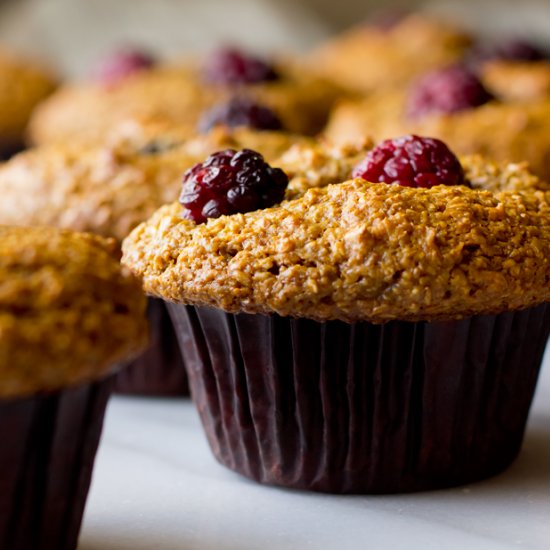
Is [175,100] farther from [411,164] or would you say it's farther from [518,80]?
[411,164]

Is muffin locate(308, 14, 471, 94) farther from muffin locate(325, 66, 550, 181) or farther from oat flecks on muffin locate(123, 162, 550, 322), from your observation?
oat flecks on muffin locate(123, 162, 550, 322)

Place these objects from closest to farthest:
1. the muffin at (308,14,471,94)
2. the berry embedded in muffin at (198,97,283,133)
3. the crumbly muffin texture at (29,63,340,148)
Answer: the berry embedded in muffin at (198,97,283,133) → the crumbly muffin texture at (29,63,340,148) → the muffin at (308,14,471,94)

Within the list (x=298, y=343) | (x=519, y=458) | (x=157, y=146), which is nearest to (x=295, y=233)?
(x=298, y=343)

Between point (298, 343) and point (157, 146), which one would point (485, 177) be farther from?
point (157, 146)

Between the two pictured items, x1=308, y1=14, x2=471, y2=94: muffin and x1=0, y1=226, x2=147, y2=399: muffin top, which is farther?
x1=308, y1=14, x2=471, y2=94: muffin

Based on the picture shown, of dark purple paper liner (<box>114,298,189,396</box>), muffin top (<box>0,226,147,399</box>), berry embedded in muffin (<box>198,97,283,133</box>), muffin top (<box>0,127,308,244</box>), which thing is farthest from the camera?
berry embedded in muffin (<box>198,97,283,133</box>)

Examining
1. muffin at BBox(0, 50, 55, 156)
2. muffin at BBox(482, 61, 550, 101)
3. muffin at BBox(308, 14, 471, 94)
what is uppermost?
muffin at BBox(482, 61, 550, 101)

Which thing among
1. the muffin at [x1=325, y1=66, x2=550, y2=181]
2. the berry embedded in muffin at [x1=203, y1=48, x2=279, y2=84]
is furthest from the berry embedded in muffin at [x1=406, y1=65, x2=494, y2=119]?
the berry embedded in muffin at [x1=203, y1=48, x2=279, y2=84]
